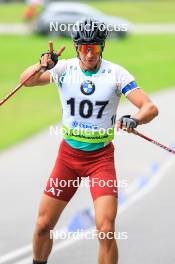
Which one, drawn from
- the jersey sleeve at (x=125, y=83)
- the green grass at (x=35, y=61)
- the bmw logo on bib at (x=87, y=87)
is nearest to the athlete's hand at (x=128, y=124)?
the jersey sleeve at (x=125, y=83)

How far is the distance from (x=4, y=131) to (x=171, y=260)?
1057cm

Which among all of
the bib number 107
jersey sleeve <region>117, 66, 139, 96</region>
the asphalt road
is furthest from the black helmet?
the asphalt road

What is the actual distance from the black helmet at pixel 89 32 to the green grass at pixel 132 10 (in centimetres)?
4854

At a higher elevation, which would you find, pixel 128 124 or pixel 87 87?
pixel 87 87

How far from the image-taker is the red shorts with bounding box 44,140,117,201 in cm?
962

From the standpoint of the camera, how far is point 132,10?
6544 cm

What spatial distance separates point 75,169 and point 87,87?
0.85 meters

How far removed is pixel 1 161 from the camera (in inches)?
693

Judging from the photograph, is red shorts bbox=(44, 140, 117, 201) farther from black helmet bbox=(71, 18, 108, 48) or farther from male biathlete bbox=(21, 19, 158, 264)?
black helmet bbox=(71, 18, 108, 48)

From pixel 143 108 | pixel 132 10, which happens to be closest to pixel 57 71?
pixel 143 108

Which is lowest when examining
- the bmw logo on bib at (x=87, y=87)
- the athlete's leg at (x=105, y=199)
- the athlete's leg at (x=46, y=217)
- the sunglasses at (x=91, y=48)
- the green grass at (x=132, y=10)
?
the green grass at (x=132, y=10)

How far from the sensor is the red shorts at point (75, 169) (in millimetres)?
9625

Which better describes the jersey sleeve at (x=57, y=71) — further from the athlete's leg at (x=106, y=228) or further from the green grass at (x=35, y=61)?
the green grass at (x=35, y=61)

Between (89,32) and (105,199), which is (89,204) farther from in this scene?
(89,32)
